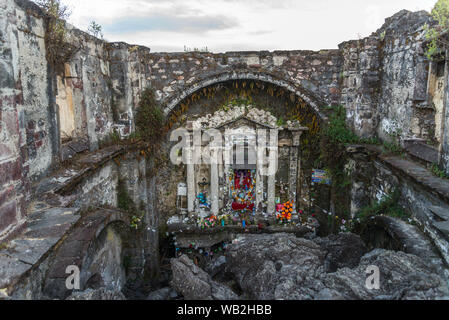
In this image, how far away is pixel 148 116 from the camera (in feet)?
22.8

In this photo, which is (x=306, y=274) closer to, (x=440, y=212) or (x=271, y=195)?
(x=440, y=212)

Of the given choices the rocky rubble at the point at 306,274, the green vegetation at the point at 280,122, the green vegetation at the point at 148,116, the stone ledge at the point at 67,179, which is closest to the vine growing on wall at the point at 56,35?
the stone ledge at the point at 67,179

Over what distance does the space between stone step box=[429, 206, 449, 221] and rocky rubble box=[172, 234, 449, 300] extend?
0.58 m

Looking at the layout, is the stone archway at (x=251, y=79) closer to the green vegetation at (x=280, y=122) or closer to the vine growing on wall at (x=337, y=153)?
the vine growing on wall at (x=337, y=153)

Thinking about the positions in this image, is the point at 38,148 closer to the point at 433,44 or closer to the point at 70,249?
the point at 70,249

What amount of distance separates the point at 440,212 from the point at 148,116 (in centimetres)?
555

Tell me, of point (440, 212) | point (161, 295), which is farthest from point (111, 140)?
point (440, 212)

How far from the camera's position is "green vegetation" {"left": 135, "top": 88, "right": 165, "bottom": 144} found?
22.7 feet

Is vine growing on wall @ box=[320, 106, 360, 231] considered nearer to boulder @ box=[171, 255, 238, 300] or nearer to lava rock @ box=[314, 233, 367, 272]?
lava rock @ box=[314, 233, 367, 272]

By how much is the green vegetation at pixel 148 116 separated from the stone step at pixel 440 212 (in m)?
5.35

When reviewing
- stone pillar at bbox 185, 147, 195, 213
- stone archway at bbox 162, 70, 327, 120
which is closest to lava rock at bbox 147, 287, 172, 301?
stone pillar at bbox 185, 147, 195, 213

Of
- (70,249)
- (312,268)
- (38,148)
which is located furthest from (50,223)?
(312,268)

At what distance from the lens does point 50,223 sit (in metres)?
3.10
